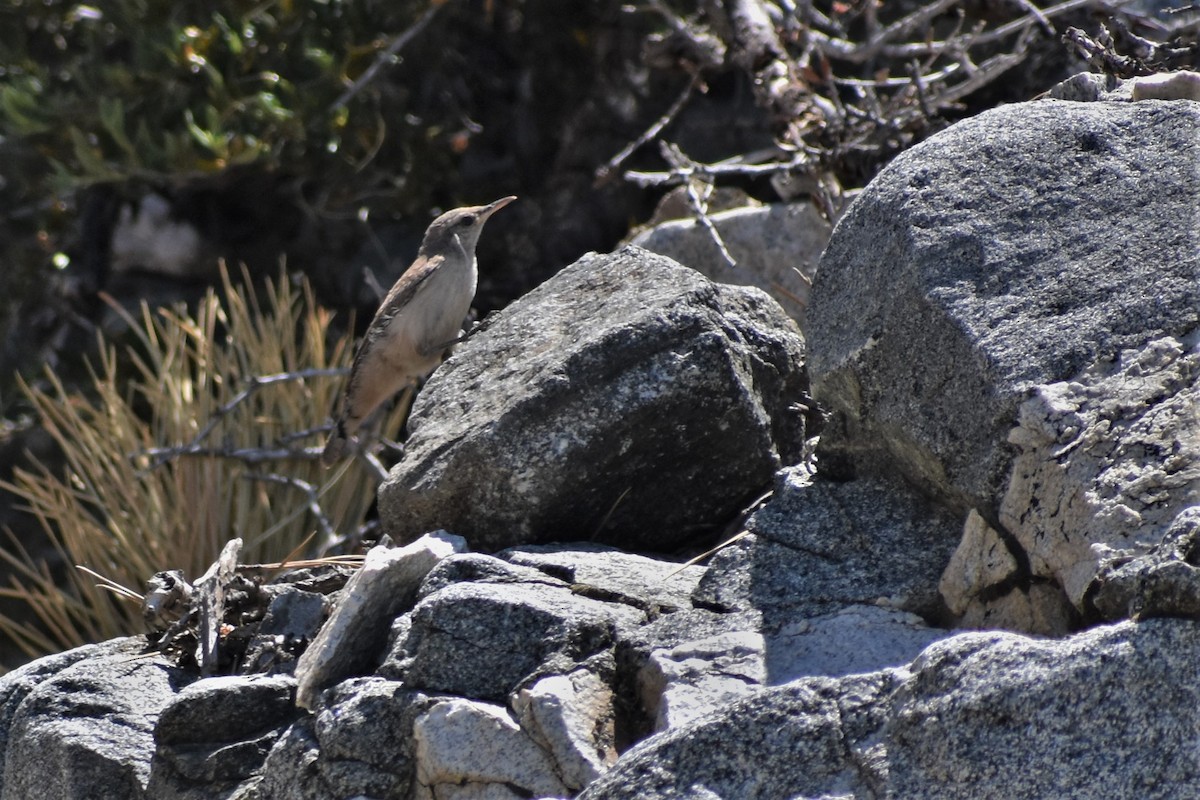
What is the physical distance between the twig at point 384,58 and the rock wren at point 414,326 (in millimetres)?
1870

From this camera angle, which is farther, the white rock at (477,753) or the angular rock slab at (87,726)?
the angular rock slab at (87,726)

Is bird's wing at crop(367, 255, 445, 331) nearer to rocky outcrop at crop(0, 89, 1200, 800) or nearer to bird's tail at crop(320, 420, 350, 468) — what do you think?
bird's tail at crop(320, 420, 350, 468)

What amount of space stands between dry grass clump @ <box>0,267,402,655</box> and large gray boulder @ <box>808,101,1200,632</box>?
3.20 m

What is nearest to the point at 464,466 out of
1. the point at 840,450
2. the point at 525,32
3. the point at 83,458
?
the point at 840,450

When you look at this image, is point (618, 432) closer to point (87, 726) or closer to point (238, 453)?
point (87, 726)

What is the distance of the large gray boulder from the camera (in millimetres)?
2652

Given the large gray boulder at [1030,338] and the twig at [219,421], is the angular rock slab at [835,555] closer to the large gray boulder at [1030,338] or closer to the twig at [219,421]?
the large gray boulder at [1030,338]

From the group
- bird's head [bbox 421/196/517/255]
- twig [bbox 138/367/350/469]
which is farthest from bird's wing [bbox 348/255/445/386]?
twig [bbox 138/367/350/469]

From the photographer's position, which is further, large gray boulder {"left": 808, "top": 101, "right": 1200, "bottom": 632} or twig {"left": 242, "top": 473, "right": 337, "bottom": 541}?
twig {"left": 242, "top": 473, "right": 337, "bottom": 541}

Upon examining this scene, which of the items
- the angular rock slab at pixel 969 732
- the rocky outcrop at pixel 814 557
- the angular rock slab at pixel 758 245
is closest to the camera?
the angular rock slab at pixel 969 732

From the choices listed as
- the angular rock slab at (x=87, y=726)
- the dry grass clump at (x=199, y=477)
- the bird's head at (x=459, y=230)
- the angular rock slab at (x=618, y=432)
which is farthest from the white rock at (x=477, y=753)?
the bird's head at (x=459, y=230)

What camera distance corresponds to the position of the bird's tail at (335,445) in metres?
6.21

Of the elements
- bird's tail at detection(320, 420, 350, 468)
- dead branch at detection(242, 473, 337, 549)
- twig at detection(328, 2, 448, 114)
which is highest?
twig at detection(328, 2, 448, 114)

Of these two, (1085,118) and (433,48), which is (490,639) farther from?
(433,48)
